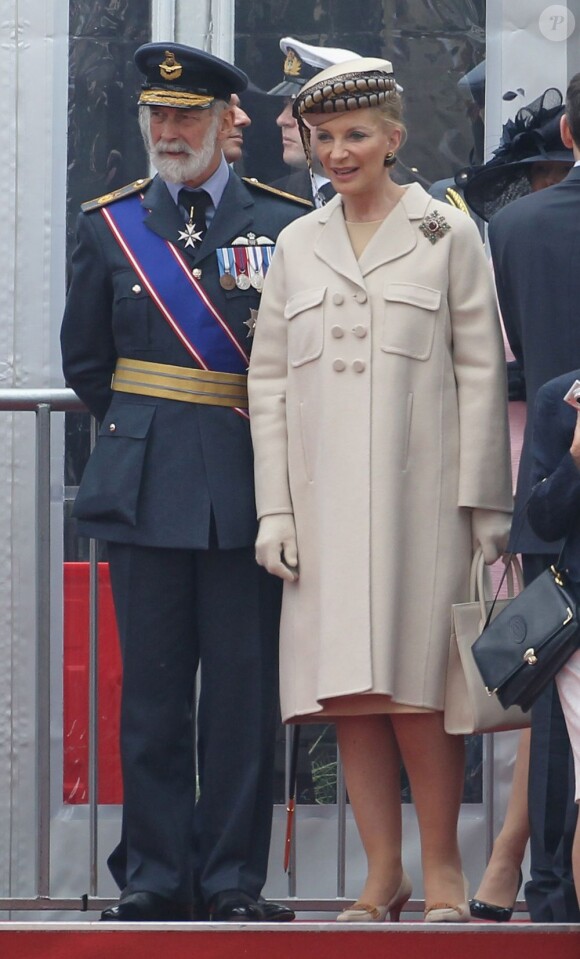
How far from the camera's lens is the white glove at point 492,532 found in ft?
14.1

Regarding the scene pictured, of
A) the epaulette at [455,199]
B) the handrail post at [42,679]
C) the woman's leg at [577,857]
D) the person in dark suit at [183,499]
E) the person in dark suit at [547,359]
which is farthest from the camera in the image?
the handrail post at [42,679]

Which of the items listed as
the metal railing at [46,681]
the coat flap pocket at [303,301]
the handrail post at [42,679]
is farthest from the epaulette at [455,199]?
the handrail post at [42,679]

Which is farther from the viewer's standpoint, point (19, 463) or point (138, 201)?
point (19, 463)

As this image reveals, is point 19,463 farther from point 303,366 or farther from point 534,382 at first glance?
point 534,382

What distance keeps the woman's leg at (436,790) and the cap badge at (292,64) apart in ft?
6.81

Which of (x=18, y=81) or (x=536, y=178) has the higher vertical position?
(x=18, y=81)

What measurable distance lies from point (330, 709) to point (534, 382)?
82 cm

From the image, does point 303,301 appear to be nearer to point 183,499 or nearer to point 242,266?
point 242,266

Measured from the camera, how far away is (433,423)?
14.0 ft

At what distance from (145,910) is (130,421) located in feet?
3.53

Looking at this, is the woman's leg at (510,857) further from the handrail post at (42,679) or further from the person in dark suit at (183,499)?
the handrail post at (42,679)

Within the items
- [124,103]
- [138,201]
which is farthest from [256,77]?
[138,201]

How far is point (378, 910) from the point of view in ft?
13.9

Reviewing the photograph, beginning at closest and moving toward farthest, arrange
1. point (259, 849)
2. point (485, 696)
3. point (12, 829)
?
point (485, 696) < point (259, 849) < point (12, 829)
